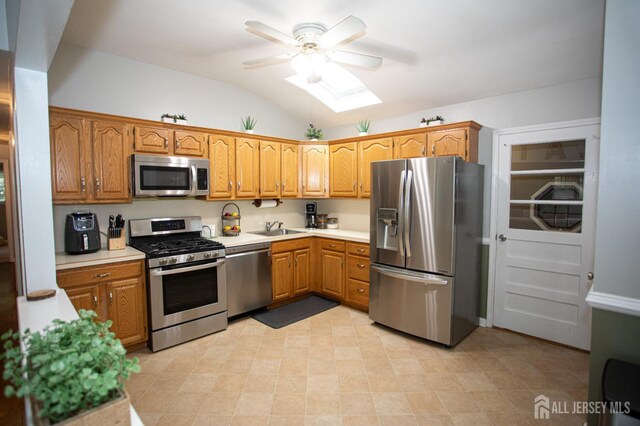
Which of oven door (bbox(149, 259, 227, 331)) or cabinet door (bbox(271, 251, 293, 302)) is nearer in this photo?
oven door (bbox(149, 259, 227, 331))

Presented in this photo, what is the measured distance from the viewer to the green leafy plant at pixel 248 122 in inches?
160

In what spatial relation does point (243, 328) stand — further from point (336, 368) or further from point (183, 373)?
point (336, 368)

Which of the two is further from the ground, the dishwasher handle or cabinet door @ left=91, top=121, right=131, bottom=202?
cabinet door @ left=91, top=121, right=131, bottom=202

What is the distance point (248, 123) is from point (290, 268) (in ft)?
6.48

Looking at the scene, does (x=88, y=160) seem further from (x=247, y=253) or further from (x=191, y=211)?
(x=247, y=253)

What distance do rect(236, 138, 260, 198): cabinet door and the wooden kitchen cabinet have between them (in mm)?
754

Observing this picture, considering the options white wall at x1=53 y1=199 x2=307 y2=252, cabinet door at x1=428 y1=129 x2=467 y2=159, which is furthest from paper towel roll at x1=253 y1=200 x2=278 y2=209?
cabinet door at x1=428 y1=129 x2=467 y2=159

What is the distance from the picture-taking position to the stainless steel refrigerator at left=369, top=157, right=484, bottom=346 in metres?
2.95

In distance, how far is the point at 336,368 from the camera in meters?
2.70

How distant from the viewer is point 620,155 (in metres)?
1.61

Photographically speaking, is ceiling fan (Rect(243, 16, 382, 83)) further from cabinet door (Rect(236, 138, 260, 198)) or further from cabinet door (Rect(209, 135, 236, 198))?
cabinet door (Rect(236, 138, 260, 198))

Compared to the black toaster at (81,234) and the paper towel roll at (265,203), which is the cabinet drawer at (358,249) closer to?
the paper towel roll at (265,203)

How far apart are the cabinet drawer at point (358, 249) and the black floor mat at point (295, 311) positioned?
0.80 metres

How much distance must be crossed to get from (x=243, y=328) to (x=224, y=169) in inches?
73.1
